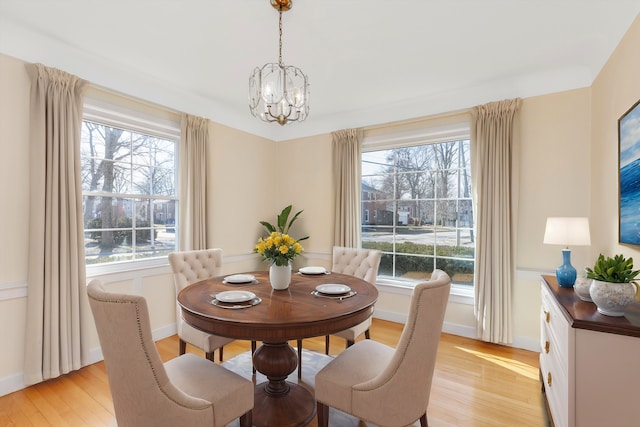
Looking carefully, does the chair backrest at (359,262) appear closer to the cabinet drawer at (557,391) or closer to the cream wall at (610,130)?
the cabinet drawer at (557,391)

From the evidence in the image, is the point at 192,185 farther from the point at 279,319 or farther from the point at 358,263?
the point at 279,319

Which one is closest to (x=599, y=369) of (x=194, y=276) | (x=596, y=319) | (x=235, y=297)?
(x=596, y=319)

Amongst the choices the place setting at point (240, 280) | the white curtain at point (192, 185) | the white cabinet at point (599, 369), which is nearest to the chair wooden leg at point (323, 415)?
the place setting at point (240, 280)

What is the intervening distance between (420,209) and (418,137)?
90cm

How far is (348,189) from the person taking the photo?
427cm

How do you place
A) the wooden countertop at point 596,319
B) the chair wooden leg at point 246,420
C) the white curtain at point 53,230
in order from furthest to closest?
the white curtain at point 53,230, the chair wooden leg at point 246,420, the wooden countertop at point 596,319

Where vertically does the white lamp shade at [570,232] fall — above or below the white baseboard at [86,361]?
above

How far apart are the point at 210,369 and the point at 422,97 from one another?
3567 mm

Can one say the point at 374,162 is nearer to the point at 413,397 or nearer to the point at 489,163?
the point at 489,163

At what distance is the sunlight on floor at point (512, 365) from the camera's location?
2.73m

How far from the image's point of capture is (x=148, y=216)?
3461mm

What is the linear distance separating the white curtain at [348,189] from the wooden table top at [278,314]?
2027 mm

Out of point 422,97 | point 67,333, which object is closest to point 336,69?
point 422,97

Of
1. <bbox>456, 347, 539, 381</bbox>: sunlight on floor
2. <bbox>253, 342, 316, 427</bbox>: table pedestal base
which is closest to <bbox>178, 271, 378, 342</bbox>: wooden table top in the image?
<bbox>253, 342, 316, 427</bbox>: table pedestal base
